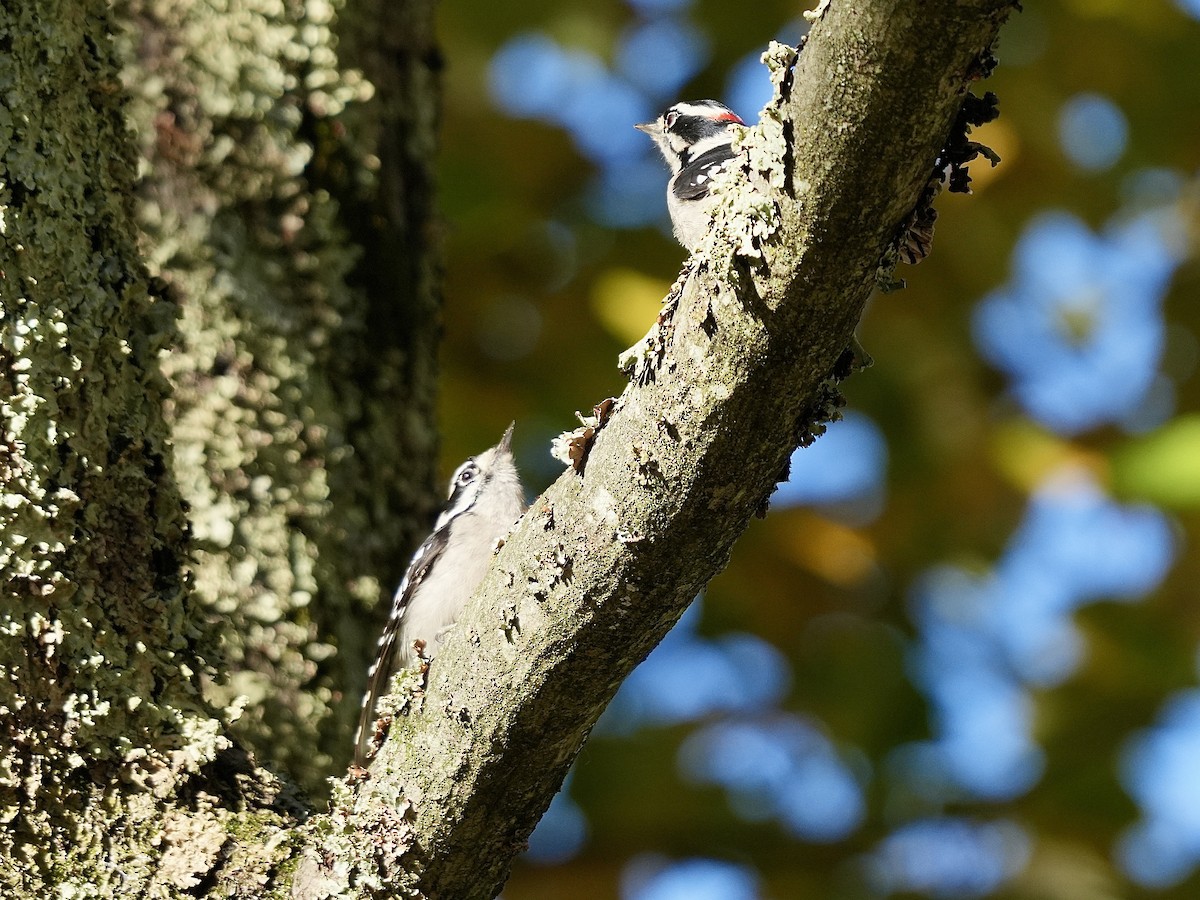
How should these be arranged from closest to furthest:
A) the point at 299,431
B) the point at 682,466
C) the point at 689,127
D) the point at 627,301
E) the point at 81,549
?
the point at 682,466 → the point at 81,549 → the point at 299,431 → the point at 627,301 → the point at 689,127

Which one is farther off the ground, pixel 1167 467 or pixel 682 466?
pixel 1167 467

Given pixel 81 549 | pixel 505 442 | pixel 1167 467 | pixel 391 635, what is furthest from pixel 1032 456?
pixel 81 549

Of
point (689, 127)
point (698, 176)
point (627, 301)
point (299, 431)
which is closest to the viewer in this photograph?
point (299, 431)

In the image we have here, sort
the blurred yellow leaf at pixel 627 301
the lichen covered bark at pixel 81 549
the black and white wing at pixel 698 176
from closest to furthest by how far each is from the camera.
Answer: the lichen covered bark at pixel 81 549 → the black and white wing at pixel 698 176 → the blurred yellow leaf at pixel 627 301

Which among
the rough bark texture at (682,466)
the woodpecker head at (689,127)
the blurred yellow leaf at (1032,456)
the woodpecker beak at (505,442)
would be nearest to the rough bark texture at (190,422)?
the rough bark texture at (682,466)

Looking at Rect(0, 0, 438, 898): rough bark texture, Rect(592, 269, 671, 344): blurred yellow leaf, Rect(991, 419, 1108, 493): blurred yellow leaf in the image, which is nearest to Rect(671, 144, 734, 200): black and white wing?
Rect(592, 269, 671, 344): blurred yellow leaf

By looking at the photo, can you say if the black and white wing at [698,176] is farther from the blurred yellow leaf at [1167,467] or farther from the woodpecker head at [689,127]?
the blurred yellow leaf at [1167,467]

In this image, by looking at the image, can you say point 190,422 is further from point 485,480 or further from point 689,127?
point 689,127

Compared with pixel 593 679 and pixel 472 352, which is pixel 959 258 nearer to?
pixel 472 352
